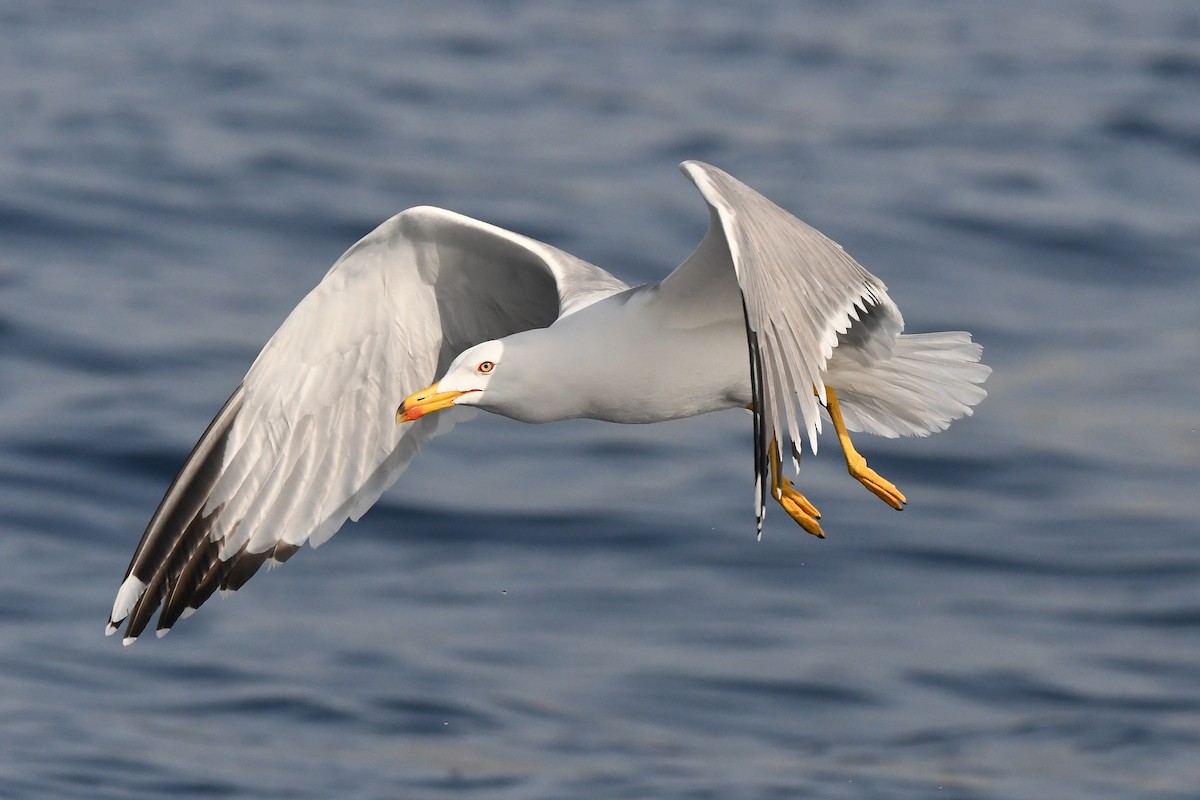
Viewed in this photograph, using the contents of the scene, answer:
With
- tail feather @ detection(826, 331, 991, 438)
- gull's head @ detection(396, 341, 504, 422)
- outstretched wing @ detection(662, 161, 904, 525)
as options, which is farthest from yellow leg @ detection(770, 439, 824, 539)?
gull's head @ detection(396, 341, 504, 422)

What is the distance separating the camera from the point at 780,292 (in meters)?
6.75

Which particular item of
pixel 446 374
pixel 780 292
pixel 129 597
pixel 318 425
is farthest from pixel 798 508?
pixel 129 597

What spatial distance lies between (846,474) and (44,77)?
1094cm

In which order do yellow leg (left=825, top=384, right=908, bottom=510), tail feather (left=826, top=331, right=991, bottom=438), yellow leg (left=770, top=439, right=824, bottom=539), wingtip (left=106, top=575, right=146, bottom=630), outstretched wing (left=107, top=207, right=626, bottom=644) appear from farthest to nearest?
wingtip (left=106, top=575, right=146, bottom=630), outstretched wing (left=107, top=207, right=626, bottom=644), tail feather (left=826, top=331, right=991, bottom=438), yellow leg (left=825, top=384, right=908, bottom=510), yellow leg (left=770, top=439, right=824, bottom=539)

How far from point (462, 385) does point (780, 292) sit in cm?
118

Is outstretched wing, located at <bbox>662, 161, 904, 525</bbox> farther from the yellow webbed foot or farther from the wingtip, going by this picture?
the wingtip

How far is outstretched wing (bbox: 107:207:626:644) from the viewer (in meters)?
8.47

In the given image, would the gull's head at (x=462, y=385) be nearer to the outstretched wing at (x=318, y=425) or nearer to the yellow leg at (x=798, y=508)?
the yellow leg at (x=798, y=508)

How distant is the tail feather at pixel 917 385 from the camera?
8.21 meters

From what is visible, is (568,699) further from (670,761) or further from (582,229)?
(582,229)

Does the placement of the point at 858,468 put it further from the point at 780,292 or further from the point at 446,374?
the point at 446,374

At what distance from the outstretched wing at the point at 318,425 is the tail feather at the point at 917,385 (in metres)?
1.09

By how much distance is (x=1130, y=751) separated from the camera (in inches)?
461

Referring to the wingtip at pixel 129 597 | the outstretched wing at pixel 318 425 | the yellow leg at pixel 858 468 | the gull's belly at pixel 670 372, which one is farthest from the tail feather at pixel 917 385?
the wingtip at pixel 129 597
